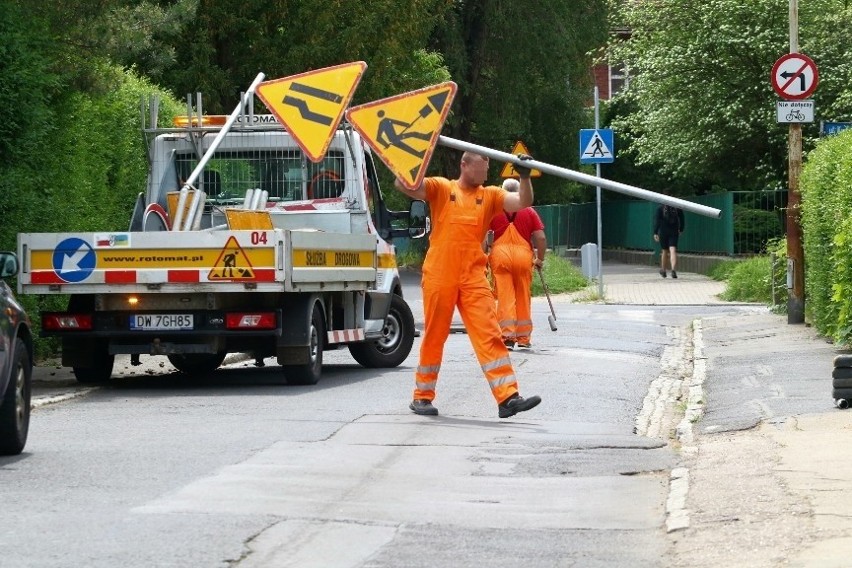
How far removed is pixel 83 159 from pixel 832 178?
297 inches

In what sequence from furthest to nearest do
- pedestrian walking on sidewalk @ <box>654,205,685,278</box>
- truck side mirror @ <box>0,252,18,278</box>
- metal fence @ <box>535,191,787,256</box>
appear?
pedestrian walking on sidewalk @ <box>654,205,685,278</box> → metal fence @ <box>535,191,787,256</box> → truck side mirror @ <box>0,252,18,278</box>

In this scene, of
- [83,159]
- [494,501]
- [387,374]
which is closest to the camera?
[494,501]

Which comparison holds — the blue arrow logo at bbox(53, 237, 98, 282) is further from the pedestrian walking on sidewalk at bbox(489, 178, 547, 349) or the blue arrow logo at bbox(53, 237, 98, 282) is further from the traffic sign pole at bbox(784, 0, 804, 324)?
the traffic sign pole at bbox(784, 0, 804, 324)

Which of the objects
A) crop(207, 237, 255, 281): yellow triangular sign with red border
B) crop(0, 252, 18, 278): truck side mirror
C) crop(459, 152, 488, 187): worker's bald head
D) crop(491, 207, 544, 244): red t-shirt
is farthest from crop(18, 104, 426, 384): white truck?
crop(0, 252, 18, 278): truck side mirror

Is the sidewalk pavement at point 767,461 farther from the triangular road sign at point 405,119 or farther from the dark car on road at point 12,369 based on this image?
the dark car on road at point 12,369

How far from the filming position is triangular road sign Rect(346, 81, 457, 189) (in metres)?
13.1

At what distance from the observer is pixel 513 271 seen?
748 inches

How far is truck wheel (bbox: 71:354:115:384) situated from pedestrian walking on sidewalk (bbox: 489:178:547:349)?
14.7 feet

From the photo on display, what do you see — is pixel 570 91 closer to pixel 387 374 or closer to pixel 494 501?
pixel 387 374

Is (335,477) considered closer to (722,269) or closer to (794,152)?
(794,152)

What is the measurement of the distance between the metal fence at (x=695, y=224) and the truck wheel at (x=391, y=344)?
1485 cm

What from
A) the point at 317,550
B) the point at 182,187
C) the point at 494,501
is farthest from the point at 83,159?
the point at 317,550

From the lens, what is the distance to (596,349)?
20.3 m

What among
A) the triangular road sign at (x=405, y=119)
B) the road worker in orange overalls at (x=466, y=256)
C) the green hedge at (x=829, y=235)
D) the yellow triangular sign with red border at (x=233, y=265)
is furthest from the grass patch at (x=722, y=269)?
the road worker in orange overalls at (x=466, y=256)
